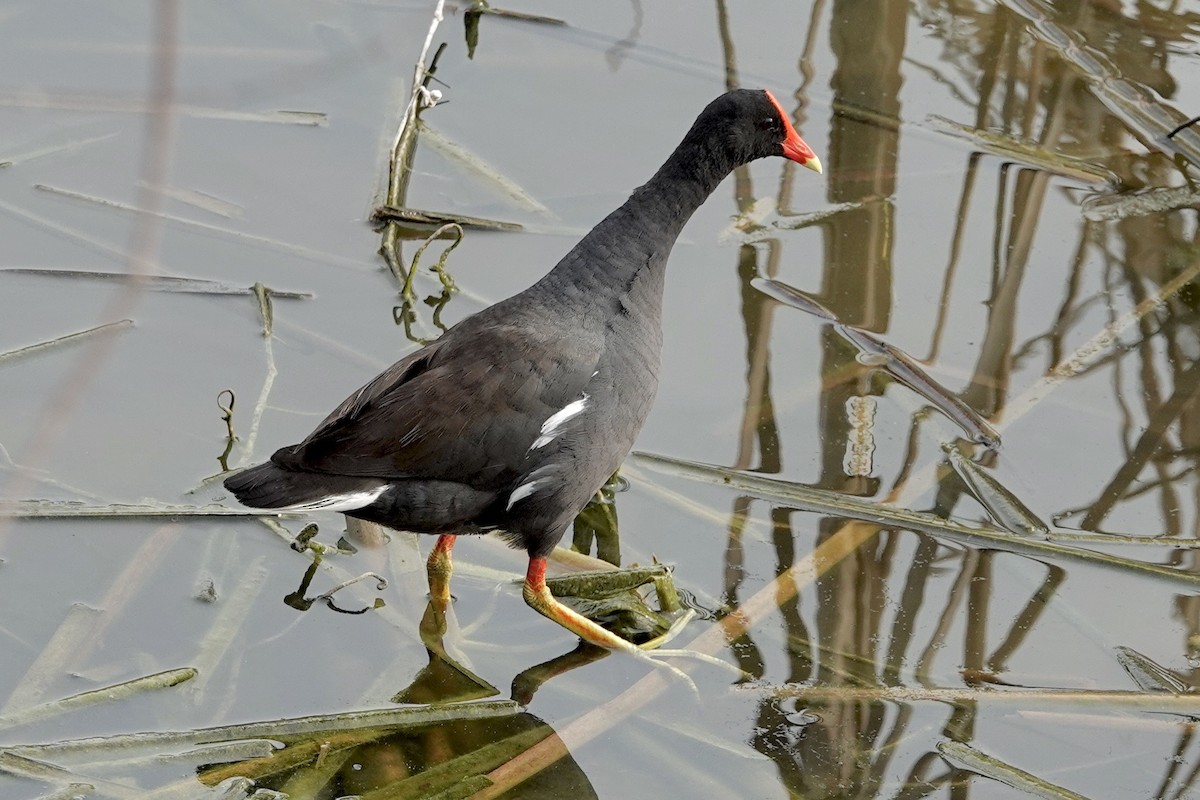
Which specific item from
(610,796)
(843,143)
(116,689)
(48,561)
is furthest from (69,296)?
(843,143)

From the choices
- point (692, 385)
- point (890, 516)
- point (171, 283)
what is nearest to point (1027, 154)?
point (692, 385)

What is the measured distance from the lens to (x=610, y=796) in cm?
305

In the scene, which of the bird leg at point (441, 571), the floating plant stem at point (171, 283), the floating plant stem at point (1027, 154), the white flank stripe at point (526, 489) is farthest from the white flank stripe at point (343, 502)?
the floating plant stem at point (1027, 154)

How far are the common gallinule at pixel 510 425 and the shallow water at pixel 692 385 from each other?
38 cm

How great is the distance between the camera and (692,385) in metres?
4.34

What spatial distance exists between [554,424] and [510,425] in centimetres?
10

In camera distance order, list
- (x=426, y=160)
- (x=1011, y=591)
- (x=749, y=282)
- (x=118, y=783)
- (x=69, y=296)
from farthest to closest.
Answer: (x=426, y=160), (x=749, y=282), (x=69, y=296), (x=1011, y=591), (x=118, y=783)

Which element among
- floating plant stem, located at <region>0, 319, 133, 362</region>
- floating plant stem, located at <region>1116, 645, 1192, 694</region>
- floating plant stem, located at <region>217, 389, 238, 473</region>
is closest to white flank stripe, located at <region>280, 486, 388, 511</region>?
floating plant stem, located at <region>217, 389, 238, 473</region>

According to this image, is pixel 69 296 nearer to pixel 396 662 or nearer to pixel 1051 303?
pixel 396 662

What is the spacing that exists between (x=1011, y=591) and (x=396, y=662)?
158cm

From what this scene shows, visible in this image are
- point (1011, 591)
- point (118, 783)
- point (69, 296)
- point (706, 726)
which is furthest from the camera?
point (69, 296)

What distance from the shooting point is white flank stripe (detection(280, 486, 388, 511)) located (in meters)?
3.07

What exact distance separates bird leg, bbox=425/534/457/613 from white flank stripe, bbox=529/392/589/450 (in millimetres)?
414

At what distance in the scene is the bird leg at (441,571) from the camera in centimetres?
353
